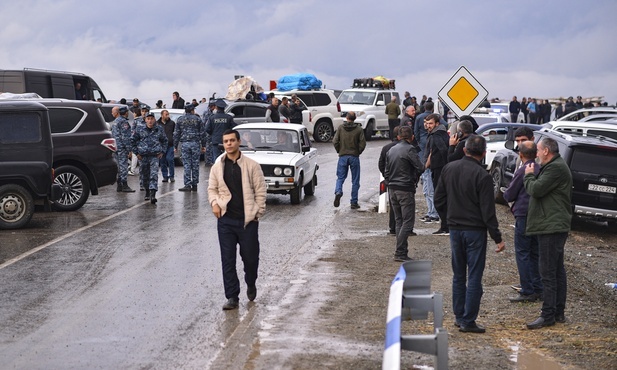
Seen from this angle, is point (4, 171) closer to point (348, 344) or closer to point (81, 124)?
point (81, 124)

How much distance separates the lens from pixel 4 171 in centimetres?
1730

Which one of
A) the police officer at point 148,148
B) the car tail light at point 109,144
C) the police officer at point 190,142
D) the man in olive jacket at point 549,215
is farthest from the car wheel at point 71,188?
the man in olive jacket at point 549,215

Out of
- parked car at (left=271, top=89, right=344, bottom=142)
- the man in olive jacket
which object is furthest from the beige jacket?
parked car at (left=271, top=89, right=344, bottom=142)

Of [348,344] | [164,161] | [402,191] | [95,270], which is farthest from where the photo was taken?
[164,161]

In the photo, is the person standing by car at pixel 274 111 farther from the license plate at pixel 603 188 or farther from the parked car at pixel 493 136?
the license plate at pixel 603 188

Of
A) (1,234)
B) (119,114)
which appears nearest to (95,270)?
(1,234)

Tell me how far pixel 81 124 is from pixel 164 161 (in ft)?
17.2

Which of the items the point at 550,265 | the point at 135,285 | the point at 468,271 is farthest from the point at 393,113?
the point at 468,271

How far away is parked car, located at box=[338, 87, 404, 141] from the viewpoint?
42.2 metres

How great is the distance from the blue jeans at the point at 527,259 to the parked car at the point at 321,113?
29603 millimetres

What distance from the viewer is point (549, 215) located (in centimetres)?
1012

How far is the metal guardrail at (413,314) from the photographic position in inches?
243

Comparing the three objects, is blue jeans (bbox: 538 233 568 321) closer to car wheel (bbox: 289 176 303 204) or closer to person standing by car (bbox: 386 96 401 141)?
car wheel (bbox: 289 176 303 204)

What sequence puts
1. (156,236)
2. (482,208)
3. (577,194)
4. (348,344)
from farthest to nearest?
1. (577,194)
2. (156,236)
3. (482,208)
4. (348,344)
